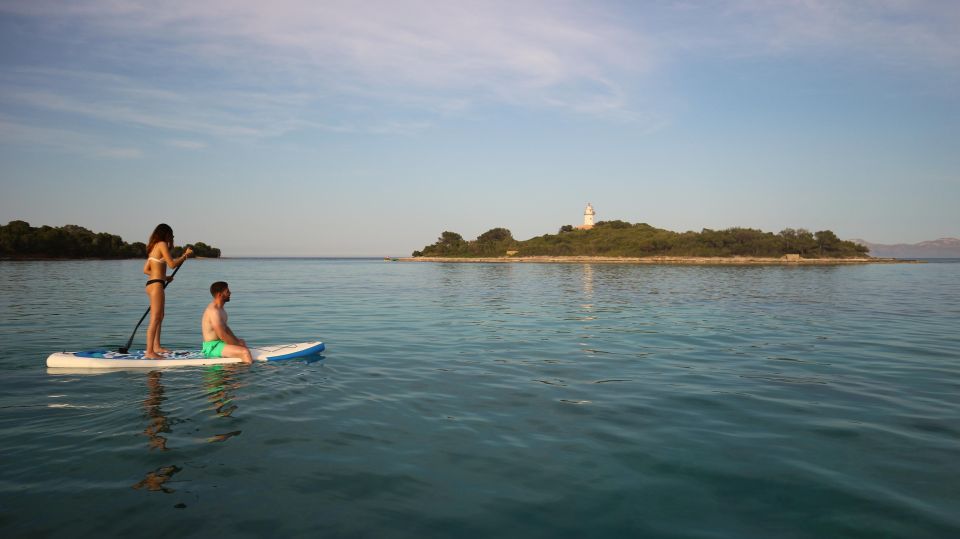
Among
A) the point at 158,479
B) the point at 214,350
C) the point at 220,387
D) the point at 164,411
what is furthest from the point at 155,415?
the point at 214,350

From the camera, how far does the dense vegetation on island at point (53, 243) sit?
121m

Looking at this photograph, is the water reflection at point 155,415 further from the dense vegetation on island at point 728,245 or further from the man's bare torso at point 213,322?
the dense vegetation on island at point 728,245

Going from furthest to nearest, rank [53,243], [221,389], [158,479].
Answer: [53,243], [221,389], [158,479]

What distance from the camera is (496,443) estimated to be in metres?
7.12

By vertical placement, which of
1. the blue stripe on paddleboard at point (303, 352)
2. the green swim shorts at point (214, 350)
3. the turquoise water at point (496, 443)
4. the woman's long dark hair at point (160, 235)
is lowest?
the turquoise water at point (496, 443)

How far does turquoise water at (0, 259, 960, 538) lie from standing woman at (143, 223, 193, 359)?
1065 millimetres

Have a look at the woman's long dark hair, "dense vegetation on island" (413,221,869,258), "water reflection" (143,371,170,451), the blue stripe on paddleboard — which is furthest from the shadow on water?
"dense vegetation on island" (413,221,869,258)

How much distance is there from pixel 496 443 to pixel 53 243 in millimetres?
160112

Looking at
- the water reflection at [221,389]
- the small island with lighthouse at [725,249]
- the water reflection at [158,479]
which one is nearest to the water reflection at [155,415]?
the water reflection at [221,389]

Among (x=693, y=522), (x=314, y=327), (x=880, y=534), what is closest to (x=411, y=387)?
(x=693, y=522)

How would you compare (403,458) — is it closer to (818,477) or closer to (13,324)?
(818,477)

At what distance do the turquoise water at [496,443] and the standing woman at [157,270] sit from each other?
1065 millimetres

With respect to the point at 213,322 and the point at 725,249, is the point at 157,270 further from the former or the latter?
the point at 725,249

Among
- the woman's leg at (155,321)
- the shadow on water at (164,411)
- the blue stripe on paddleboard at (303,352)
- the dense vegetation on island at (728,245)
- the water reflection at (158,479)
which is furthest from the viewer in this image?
the dense vegetation on island at (728,245)
